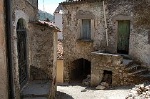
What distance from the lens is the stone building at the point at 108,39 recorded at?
1369 cm

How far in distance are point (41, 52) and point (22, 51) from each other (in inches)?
54.6

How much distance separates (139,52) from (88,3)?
454 cm

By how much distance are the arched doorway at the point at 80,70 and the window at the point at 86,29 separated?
6.82ft

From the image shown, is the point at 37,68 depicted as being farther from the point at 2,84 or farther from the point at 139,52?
the point at 139,52

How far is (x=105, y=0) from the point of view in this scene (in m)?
15.3

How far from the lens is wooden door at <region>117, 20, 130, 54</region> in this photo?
15022 millimetres

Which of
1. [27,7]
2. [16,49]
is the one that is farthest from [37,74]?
[16,49]

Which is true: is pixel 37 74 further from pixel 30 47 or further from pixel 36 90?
pixel 36 90

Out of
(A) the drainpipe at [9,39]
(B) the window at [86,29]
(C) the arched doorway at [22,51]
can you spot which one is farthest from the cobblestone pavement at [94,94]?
(A) the drainpipe at [9,39]

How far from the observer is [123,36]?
15281 mm

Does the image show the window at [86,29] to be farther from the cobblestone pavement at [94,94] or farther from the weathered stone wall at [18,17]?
the weathered stone wall at [18,17]

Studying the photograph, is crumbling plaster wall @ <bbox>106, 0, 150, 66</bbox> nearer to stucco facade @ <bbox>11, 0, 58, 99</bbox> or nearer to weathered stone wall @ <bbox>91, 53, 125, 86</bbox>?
weathered stone wall @ <bbox>91, 53, 125, 86</bbox>

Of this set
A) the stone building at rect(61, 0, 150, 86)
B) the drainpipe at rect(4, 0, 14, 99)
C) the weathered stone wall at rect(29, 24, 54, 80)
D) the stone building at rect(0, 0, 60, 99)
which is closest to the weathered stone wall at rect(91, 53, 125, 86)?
the stone building at rect(61, 0, 150, 86)

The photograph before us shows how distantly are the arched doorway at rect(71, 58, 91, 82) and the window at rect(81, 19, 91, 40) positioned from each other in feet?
6.82
